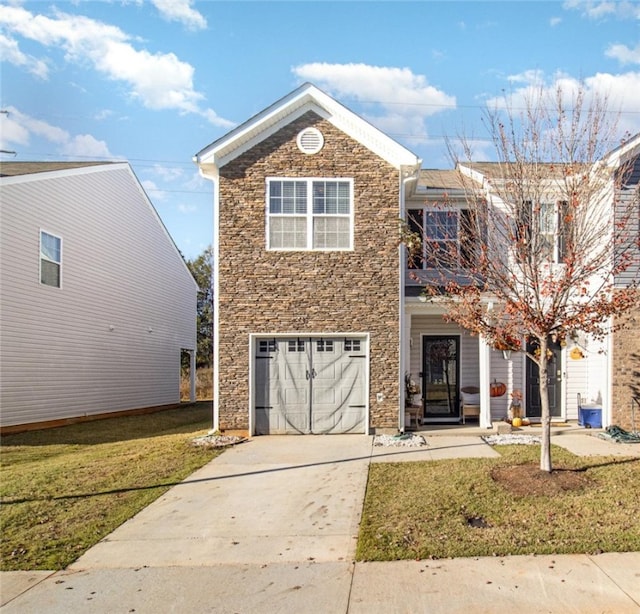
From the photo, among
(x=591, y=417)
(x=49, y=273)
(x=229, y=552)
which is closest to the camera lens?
(x=229, y=552)

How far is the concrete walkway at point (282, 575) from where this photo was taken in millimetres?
4457

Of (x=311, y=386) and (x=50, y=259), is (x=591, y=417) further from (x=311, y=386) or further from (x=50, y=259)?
(x=50, y=259)

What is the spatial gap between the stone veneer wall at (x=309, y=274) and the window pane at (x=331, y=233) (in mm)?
196

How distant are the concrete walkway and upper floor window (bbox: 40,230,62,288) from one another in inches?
396

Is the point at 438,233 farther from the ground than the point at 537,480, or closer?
farther from the ground

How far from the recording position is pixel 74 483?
8477mm

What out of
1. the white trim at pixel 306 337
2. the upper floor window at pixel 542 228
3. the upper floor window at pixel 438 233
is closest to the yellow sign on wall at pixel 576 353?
the upper floor window at pixel 438 233

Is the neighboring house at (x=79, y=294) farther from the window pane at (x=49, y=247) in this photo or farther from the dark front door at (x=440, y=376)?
the dark front door at (x=440, y=376)

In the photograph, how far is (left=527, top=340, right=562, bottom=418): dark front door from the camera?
13.2 meters

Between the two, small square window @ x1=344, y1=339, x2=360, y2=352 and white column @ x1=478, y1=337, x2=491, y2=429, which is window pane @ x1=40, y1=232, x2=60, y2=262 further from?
white column @ x1=478, y1=337, x2=491, y2=429

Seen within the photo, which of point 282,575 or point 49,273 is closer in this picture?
point 282,575

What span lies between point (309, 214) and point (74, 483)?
22.4 ft

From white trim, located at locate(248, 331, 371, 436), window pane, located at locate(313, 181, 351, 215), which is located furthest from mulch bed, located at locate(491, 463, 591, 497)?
window pane, located at locate(313, 181, 351, 215)

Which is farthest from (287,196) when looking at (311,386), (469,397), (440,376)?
(469,397)
